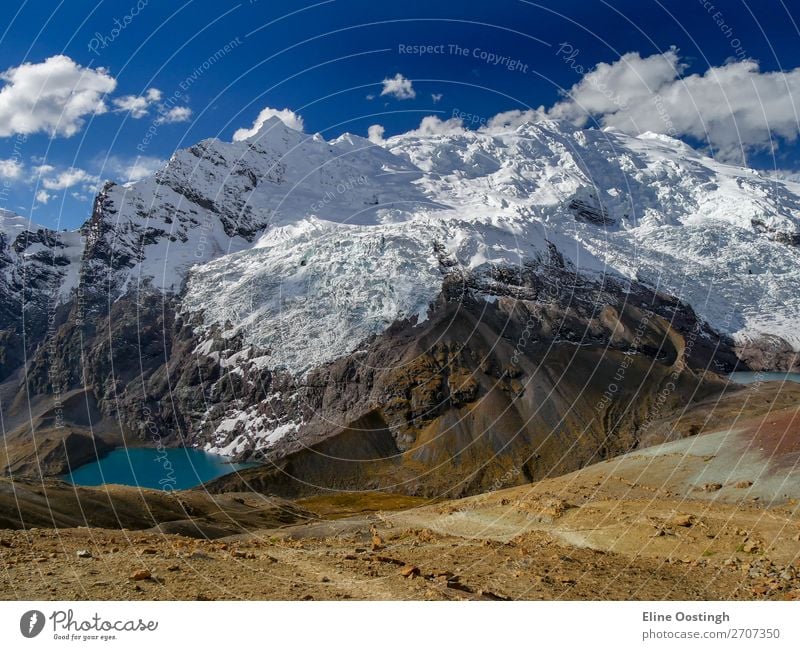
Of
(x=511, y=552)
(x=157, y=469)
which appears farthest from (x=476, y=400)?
(x=511, y=552)

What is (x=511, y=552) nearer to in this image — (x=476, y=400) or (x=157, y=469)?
(x=476, y=400)

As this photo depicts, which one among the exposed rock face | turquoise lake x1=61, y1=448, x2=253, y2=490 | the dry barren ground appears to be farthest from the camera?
turquoise lake x1=61, y1=448, x2=253, y2=490

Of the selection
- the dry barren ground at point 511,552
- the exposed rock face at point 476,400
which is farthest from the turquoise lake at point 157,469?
the dry barren ground at point 511,552

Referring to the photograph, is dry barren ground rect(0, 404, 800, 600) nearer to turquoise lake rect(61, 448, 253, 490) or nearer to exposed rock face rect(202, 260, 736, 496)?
exposed rock face rect(202, 260, 736, 496)

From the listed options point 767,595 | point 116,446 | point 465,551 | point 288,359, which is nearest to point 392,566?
point 465,551

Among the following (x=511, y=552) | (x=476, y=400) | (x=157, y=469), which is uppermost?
(x=511, y=552)

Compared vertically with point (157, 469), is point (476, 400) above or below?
above

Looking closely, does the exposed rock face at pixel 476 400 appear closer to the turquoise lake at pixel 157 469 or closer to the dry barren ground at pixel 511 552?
the turquoise lake at pixel 157 469

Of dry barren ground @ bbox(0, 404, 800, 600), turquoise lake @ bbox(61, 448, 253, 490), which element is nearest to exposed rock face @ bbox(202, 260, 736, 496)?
turquoise lake @ bbox(61, 448, 253, 490)

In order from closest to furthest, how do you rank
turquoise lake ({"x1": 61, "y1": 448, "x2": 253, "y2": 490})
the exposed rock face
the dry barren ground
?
the dry barren ground, the exposed rock face, turquoise lake ({"x1": 61, "y1": 448, "x2": 253, "y2": 490})
